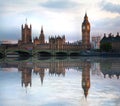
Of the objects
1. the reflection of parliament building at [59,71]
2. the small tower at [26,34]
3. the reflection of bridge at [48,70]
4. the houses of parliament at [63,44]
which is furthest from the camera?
the small tower at [26,34]

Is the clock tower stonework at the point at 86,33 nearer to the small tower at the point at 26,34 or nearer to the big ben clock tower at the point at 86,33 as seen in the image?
the big ben clock tower at the point at 86,33

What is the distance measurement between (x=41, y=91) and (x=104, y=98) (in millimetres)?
2478

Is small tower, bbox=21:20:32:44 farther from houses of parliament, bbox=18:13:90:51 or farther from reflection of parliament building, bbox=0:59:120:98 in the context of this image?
reflection of parliament building, bbox=0:59:120:98

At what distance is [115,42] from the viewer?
103812 mm

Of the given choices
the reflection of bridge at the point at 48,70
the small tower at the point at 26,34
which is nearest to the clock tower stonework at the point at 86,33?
the small tower at the point at 26,34

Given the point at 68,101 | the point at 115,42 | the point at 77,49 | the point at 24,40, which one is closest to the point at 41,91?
the point at 68,101

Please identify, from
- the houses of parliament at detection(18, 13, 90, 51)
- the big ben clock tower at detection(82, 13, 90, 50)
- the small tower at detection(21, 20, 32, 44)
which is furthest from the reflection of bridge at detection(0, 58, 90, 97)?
the small tower at detection(21, 20, 32, 44)

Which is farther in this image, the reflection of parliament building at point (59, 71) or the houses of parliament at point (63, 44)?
the houses of parliament at point (63, 44)

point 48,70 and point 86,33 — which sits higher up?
point 86,33

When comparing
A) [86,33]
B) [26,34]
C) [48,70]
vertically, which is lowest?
[48,70]

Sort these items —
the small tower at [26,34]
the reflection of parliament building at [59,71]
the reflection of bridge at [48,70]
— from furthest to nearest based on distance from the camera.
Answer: the small tower at [26,34], the reflection of parliament building at [59,71], the reflection of bridge at [48,70]

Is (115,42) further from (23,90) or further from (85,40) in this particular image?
(23,90)

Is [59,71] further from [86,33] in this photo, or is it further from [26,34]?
[26,34]

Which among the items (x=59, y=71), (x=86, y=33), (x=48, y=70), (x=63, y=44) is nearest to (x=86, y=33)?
(x=86, y=33)
